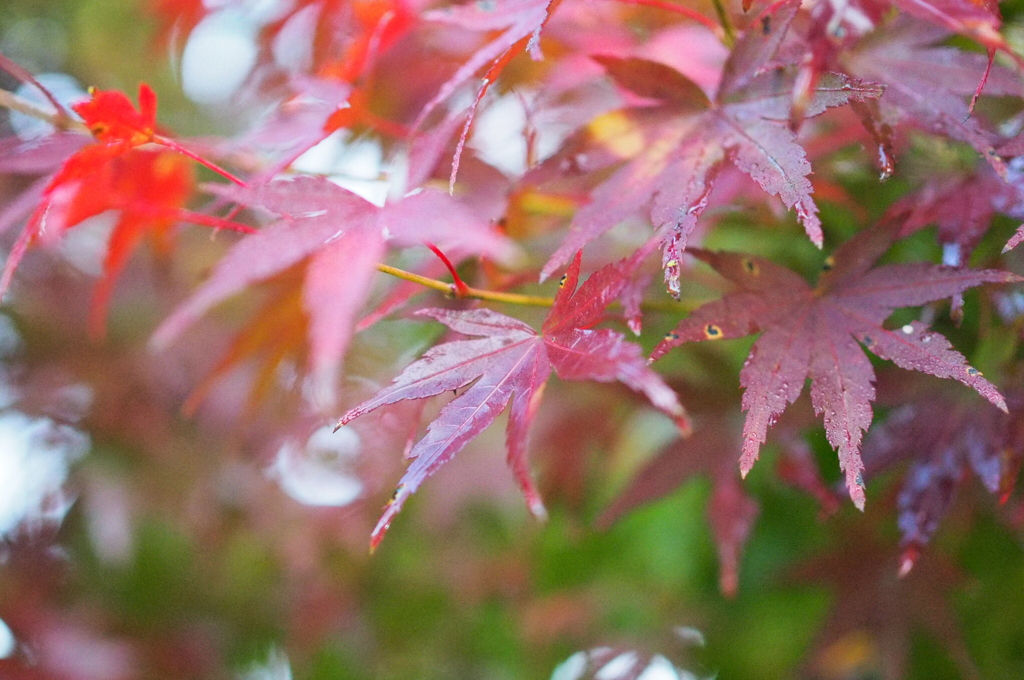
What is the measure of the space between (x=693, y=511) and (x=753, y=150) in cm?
74

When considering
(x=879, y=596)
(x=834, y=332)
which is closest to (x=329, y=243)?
(x=834, y=332)

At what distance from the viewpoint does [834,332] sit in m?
0.49

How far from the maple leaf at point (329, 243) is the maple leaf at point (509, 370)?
71 mm

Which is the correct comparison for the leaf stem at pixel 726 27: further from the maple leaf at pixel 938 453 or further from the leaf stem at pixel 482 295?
the maple leaf at pixel 938 453

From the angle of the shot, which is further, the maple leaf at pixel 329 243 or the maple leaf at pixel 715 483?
the maple leaf at pixel 715 483

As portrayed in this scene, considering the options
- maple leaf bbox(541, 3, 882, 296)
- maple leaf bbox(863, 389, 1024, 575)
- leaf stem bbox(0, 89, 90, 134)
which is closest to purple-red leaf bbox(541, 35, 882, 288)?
maple leaf bbox(541, 3, 882, 296)

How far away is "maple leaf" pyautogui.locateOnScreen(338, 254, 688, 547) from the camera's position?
0.40 m

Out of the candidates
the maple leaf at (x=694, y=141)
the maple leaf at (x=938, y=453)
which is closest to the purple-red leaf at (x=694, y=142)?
the maple leaf at (x=694, y=141)

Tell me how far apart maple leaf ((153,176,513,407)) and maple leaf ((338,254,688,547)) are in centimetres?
7

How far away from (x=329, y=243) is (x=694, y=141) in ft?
0.89

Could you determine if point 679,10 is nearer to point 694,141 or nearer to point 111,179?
point 694,141

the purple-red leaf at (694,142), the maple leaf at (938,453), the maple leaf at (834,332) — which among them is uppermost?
the purple-red leaf at (694,142)

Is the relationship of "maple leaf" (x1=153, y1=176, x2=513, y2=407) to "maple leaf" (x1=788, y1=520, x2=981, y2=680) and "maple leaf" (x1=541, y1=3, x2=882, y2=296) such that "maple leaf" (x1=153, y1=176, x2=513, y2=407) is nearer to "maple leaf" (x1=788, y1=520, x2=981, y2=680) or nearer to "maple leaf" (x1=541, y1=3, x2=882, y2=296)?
"maple leaf" (x1=541, y1=3, x2=882, y2=296)

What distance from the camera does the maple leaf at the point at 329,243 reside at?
32 cm
